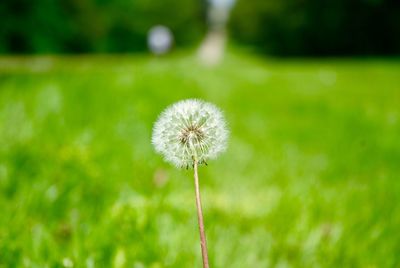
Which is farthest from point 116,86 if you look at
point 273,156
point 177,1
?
point 177,1

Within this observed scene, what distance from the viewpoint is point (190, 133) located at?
1.43m

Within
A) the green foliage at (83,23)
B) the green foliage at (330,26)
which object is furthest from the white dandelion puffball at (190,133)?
the green foliage at (83,23)

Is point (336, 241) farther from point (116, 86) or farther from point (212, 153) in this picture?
point (116, 86)

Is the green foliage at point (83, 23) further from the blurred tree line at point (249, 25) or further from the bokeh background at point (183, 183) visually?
the bokeh background at point (183, 183)

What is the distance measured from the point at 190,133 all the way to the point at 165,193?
1987 mm

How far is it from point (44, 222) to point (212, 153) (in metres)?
1.66

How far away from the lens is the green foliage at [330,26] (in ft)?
119

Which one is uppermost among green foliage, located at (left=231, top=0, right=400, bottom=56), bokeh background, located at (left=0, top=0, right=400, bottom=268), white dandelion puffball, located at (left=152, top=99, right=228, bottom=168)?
green foliage, located at (left=231, top=0, right=400, bottom=56)

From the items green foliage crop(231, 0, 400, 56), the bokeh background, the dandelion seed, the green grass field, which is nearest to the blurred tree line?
green foliage crop(231, 0, 400, 56)

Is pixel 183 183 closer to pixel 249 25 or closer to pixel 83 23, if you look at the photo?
pixel 83 23

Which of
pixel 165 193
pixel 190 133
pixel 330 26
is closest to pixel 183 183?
pixel 165 193

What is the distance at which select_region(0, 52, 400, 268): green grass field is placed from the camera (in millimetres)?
2414

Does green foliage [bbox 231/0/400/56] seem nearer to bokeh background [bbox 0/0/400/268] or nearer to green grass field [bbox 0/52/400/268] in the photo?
bokeh background [bbox 0/0/400/268]

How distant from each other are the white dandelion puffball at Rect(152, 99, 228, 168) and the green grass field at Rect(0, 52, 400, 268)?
895 mm
